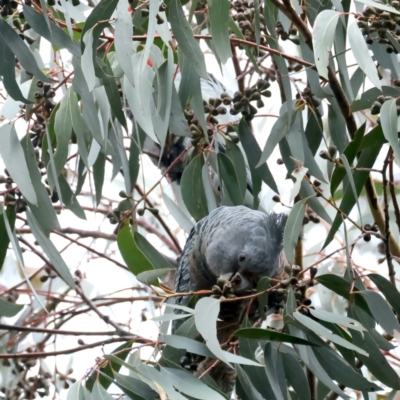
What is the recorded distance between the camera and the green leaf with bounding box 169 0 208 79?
4.64 ft

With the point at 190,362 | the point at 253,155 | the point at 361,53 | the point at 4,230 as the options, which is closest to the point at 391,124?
the point at 361,53

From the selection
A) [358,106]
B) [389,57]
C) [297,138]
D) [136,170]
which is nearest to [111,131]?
[136,170]

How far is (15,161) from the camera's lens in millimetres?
1497

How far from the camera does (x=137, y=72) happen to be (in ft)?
4.77

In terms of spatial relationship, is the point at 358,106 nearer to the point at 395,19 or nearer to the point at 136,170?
the point at 395,19

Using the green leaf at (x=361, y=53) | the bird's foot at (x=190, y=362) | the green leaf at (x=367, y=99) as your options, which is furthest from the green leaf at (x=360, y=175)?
the bird's foot at (x=190, y=362)

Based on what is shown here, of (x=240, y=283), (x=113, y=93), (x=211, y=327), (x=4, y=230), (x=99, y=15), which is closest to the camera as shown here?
(x=211, y=327)

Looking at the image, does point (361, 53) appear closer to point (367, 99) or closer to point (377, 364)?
point (367, 99)

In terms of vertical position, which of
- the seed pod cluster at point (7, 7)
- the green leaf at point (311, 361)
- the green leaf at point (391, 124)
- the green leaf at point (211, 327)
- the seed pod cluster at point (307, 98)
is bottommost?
the green leaf at point (311, 361)

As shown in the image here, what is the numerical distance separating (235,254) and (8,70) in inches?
32.4

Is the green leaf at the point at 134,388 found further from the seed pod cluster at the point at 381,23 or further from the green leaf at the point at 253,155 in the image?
the seed pod cluster at the point at 381,23

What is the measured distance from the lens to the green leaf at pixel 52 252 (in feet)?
5.12

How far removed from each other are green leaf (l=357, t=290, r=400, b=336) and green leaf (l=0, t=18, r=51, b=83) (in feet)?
2.92

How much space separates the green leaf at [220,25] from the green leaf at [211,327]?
1.87 feet
